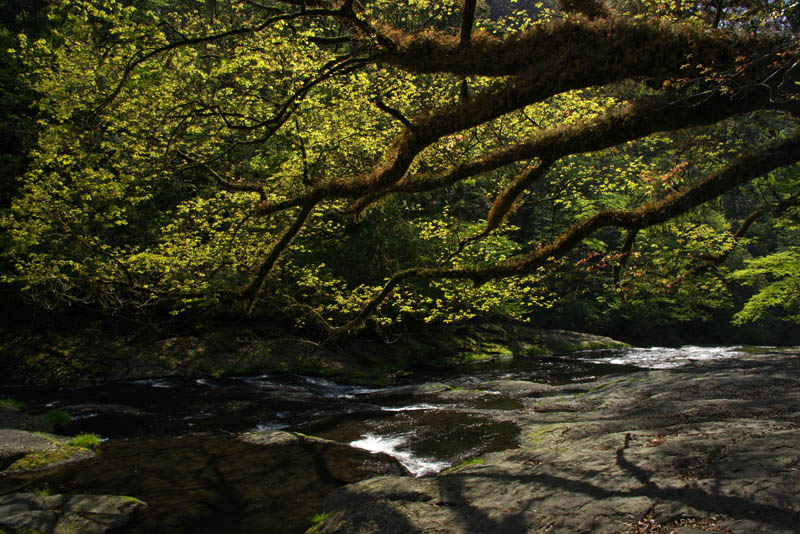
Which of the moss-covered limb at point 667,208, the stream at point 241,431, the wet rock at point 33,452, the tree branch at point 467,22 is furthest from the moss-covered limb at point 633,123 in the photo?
the wet rock at point 33,452

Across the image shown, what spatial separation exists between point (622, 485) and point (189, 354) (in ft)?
53.4

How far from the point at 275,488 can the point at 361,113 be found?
14408 millimetres

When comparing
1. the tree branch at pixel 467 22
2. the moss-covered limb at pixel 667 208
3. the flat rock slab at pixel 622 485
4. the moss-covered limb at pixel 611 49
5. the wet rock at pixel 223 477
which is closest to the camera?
the flat rock slab at pixel 622 485

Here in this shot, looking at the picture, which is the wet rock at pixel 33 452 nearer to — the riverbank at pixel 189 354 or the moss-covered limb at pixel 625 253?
the riverbank at pixel 189 354

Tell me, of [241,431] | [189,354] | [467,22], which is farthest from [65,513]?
[189,354]

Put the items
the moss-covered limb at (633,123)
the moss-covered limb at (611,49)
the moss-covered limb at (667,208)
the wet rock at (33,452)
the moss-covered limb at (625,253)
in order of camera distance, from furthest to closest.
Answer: the wet rock at (33,452) < the moss-covered limb at (625,253) < the moss-covered limb at (667,208) < the moss-covered limb at (633,123) < the moss-covered limb at (611,49)

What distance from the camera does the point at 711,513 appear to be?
12.8 feet

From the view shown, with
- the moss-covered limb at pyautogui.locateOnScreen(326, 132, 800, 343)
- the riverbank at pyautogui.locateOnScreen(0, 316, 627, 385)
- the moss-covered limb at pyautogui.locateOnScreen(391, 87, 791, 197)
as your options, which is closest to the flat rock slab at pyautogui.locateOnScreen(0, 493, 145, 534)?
the moss-covered limb at pyautogui.locateOnScreen(326, 132, 800, 343)

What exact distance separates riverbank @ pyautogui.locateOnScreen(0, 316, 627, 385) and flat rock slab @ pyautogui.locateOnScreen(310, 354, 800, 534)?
399 inches

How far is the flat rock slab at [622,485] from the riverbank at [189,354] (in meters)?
10.1

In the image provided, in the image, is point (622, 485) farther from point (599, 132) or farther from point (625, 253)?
point (599, 132)

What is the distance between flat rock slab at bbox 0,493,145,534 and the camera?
5.57 meters

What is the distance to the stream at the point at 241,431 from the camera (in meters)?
6.80

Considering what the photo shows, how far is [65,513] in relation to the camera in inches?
235
